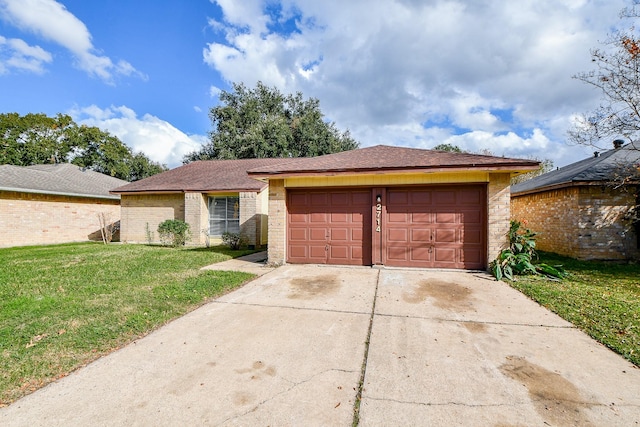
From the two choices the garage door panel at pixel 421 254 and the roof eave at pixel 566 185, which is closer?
the garage door panel at pixel 421 254

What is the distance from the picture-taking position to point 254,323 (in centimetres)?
405

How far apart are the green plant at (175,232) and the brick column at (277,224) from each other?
643 cm

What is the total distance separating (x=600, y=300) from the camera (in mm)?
5016

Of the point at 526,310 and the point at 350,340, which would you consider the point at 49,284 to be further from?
the point at 526,310

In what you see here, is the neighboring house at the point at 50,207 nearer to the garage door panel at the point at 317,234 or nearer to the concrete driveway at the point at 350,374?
the garage door panel at the point at 317,234

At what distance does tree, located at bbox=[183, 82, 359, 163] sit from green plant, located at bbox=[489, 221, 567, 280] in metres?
20.4

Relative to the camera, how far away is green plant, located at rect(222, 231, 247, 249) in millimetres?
11969

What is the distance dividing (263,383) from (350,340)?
4.20ft

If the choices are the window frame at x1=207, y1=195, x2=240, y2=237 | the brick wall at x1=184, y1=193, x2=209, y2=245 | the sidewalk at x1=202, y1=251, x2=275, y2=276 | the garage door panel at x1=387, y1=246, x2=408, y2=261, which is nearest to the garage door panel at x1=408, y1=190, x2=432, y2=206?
the garage door panel at x1=387, y1=246, x2=408, y2=261

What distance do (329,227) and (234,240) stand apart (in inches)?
215

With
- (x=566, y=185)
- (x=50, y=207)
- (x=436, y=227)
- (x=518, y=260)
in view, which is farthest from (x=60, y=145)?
(x=566, y=185)

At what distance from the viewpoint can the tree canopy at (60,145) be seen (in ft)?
89.6

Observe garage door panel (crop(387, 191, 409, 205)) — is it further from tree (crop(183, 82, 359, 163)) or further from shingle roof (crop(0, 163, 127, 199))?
tree (crop(183, 82, 359, 163))

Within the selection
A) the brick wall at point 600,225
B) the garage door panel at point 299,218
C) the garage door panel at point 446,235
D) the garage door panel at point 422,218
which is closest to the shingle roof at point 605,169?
the brick wall at point 600,225
